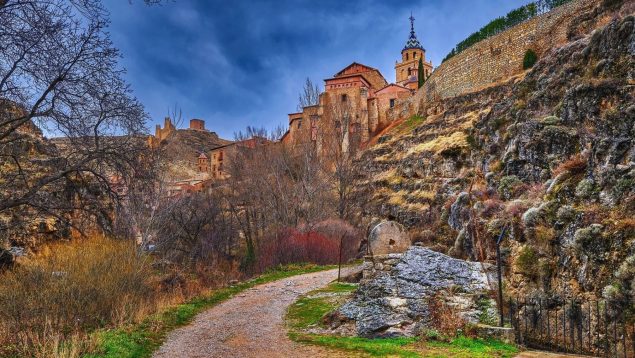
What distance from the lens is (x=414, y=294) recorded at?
1162cm

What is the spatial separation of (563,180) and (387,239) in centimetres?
724

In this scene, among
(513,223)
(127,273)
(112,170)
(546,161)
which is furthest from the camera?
(546,161)

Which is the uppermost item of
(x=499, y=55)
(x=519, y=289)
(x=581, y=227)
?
(x=499, y=55)

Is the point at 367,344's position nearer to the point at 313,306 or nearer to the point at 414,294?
the point at 414,294

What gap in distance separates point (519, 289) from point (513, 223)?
2296 millimetres

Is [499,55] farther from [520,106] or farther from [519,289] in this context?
[519,289]

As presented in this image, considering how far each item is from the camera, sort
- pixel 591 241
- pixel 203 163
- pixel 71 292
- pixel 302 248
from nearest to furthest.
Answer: pixel 591 241 → pixel 71 292 → pixel 302 248 → pixel 203 163

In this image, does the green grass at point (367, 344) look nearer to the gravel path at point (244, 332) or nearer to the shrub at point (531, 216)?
the gravel path at point (244, 332)

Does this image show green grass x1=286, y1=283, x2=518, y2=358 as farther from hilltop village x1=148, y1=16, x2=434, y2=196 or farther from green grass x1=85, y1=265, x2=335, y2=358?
hilltop village x1=148, y1=16, x2=434, y2=196

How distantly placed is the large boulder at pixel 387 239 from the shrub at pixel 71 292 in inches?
340

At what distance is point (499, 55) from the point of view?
129ft

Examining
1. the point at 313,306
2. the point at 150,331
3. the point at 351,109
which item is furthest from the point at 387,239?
the point at 351,109

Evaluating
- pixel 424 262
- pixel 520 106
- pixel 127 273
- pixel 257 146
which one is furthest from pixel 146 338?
pixel 257 146

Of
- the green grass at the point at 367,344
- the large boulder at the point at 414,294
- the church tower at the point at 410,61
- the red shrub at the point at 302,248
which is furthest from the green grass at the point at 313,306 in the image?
the church tower at the point at 410,61
